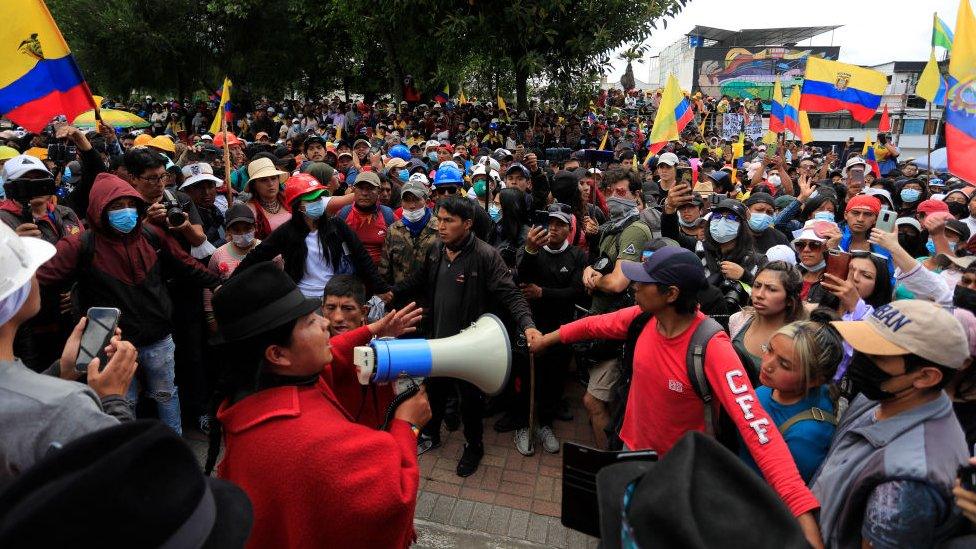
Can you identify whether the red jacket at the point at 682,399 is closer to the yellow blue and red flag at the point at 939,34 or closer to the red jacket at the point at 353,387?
the red jacket at the point at 353,387

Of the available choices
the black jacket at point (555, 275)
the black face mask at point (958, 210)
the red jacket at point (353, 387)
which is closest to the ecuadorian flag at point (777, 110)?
the black face mask at point (958, 210)

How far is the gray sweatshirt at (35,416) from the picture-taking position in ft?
4.98

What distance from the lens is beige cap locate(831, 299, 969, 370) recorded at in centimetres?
194

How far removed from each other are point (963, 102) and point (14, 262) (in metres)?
6.58

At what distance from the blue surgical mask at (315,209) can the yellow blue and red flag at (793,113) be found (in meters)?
9.57

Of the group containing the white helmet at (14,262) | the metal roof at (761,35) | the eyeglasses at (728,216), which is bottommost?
the metal roof at (761,35)

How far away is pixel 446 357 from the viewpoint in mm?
2436

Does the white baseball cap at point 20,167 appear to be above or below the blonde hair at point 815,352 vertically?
above

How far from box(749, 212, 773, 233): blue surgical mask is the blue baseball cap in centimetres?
310

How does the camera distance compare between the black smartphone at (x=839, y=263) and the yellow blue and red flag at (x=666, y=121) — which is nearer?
the black smartphone at (x=839, y=263)

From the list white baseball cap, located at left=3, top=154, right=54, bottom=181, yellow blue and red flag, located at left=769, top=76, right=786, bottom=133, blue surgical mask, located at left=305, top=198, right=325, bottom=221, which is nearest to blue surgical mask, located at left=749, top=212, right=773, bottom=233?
blue surgical mask, located at left=305, top=198, right=325, bottom=221

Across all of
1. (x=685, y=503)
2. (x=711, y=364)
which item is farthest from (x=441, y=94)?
(x=685, y=503)

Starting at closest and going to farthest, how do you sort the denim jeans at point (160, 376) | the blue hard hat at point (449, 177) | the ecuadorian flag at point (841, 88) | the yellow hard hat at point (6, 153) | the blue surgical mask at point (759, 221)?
the denim jeans at point (160, 376) < the blue surgical mask at point (759, 221) < the blue hard hat at point (449, 177) < the yellow hard hat at point (6, 153) < the ecuadorian flag at point (841, 88)

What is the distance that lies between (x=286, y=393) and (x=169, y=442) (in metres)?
0.72
